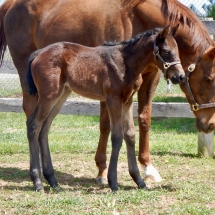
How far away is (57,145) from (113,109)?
2957 mm

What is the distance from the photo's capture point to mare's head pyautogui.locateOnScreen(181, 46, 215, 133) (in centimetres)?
487

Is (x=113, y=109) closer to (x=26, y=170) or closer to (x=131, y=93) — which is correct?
(x=131, y=93)

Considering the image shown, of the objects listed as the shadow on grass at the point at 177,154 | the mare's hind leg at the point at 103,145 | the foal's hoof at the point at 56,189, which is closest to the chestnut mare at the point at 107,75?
the foal's hoof at the point at 56,189

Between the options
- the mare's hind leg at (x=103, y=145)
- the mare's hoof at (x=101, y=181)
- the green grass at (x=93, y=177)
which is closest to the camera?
the green grass at (x=93, y=177)

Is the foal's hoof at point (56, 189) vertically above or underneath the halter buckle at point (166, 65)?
underneath

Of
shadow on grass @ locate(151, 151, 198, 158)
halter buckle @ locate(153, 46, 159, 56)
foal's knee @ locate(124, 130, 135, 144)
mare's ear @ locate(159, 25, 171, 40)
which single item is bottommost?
shadow on grass @ locate(151, 151, 198, 158)

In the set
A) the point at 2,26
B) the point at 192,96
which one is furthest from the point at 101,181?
the point at 2,26

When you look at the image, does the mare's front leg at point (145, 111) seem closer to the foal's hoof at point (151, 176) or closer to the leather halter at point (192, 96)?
the foal's hoof at point (151, 176)

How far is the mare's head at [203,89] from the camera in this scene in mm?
4871

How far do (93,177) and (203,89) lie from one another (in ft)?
5.26

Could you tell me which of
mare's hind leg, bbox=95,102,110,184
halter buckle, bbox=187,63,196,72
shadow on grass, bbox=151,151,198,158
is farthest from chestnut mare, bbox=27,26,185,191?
→ shadow on grass, bbox=151,151,198,158

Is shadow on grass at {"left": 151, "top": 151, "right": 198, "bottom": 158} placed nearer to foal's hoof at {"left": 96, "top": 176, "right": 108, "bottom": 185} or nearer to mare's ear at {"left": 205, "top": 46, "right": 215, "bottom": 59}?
foal's hoof at {"left": 96, "top": 176, "right": 108, "bottom": 185}

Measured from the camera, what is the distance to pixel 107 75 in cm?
448

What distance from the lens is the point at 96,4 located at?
18.2ft
